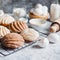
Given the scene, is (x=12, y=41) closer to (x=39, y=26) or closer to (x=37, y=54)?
(x=37, y=54)

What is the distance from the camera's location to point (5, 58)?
640 mm

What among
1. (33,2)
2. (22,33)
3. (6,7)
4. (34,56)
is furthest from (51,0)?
(34,56)

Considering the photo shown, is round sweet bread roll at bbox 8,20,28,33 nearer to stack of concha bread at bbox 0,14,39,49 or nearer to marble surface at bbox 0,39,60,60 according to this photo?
stack of concha bread at bbox 0,14,39,49

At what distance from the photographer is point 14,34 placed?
71cm

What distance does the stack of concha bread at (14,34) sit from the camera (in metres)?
0.68

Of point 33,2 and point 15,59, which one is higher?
point 33,2

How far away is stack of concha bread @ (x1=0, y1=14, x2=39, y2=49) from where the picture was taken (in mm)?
684

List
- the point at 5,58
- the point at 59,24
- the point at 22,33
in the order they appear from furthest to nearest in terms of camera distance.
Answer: the point at 59,24, the point at 22,33, the point at 5,58

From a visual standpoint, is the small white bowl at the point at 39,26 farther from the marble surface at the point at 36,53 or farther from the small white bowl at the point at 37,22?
the marble surface at the point at 36,53

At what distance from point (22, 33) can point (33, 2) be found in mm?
640

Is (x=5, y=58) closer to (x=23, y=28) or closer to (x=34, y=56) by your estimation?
(x=34, y=56)

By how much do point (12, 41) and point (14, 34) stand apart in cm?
3

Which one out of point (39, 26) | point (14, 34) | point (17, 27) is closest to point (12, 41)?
point (14, 34)

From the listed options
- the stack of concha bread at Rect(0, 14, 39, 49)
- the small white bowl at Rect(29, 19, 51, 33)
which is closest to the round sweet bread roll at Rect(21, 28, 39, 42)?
the stack of concha bread at Rect(0, 14, 39, 49)
